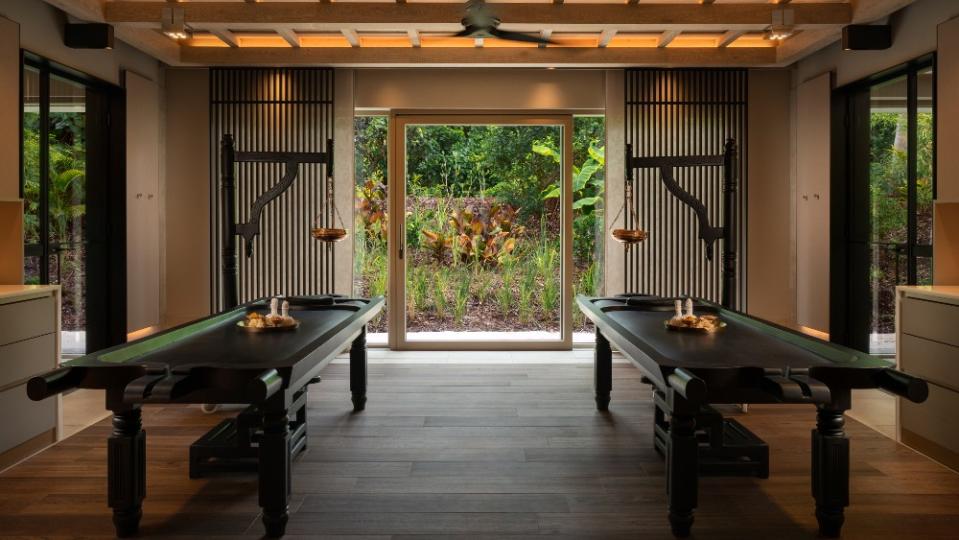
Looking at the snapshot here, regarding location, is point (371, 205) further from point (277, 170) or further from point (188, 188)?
point (188, 188)

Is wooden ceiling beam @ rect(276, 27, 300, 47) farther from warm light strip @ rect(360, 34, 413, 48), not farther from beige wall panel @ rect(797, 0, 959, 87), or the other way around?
beige wall panel @ rect(797, 0, 959, 87)

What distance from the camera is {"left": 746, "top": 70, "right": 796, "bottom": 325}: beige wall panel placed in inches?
260

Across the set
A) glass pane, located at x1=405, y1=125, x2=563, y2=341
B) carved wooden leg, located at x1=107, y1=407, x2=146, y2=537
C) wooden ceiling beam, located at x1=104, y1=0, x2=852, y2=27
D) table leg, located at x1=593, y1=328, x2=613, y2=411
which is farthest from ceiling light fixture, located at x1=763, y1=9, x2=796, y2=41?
carved wooden leg, located at x1=107, y1=407, x2=146, y2=537

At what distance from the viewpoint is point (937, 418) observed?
3.52 meters

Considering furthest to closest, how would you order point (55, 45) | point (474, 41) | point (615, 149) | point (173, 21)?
point (615, 149) < point (474, 41) < point (55, 45) < point (173, 21)

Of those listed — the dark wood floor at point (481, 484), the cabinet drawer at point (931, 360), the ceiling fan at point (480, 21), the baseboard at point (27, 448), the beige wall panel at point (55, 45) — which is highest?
the beige wall panel at point (55, 45)

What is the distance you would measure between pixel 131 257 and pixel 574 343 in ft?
12.9

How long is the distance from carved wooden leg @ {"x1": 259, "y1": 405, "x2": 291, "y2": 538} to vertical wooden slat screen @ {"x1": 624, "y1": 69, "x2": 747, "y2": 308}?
4586 mm

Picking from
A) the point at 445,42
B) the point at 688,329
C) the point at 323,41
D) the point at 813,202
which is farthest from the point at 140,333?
the point at 813,202

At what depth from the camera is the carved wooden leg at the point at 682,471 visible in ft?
8.44

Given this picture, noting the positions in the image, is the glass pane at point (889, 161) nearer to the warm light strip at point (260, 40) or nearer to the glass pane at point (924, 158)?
the glass pane at point (924, 158)

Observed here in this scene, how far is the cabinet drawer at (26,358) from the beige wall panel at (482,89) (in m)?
3.68

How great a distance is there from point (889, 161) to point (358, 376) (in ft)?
13.4

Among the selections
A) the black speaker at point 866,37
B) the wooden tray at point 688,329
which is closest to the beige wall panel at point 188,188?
the wooden tray at point 688,329
